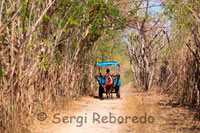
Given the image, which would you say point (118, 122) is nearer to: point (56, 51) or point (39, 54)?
point (39, 54)

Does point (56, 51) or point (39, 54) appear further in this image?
point (56, 51)

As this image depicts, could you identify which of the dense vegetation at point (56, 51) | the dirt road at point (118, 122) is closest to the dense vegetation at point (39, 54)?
the dense vegetation at point (56, 51)

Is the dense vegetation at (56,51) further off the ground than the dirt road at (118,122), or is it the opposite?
the dense vegetation at (56,51)

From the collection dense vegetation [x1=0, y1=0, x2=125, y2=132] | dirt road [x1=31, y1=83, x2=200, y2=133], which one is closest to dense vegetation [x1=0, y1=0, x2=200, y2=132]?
dense vegetation [x1=0, y1=0, x2=125, y2=132]

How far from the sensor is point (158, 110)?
11.7 meters

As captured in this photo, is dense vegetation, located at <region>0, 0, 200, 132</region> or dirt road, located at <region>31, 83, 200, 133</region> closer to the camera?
dense vegetation, located at <region>0, 0, 200, 132</region>

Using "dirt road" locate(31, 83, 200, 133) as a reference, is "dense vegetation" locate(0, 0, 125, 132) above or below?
above

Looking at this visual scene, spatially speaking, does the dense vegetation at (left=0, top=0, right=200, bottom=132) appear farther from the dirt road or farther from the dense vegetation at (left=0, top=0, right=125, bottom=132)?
the dirt road

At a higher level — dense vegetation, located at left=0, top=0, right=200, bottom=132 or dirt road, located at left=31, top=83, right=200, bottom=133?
dense vegetation, located at left=0, top=0, right=200, bottom=132

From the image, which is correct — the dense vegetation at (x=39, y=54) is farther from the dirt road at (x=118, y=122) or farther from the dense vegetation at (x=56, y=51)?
the dirt road at (x=118, y=122)

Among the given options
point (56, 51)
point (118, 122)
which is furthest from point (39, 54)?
point (56, 51)

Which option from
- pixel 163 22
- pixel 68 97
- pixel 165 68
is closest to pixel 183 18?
pixel 68 97

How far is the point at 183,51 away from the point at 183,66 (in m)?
1.23

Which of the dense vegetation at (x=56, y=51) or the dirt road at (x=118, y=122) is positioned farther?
the dirt road at (x=118, y=122)
